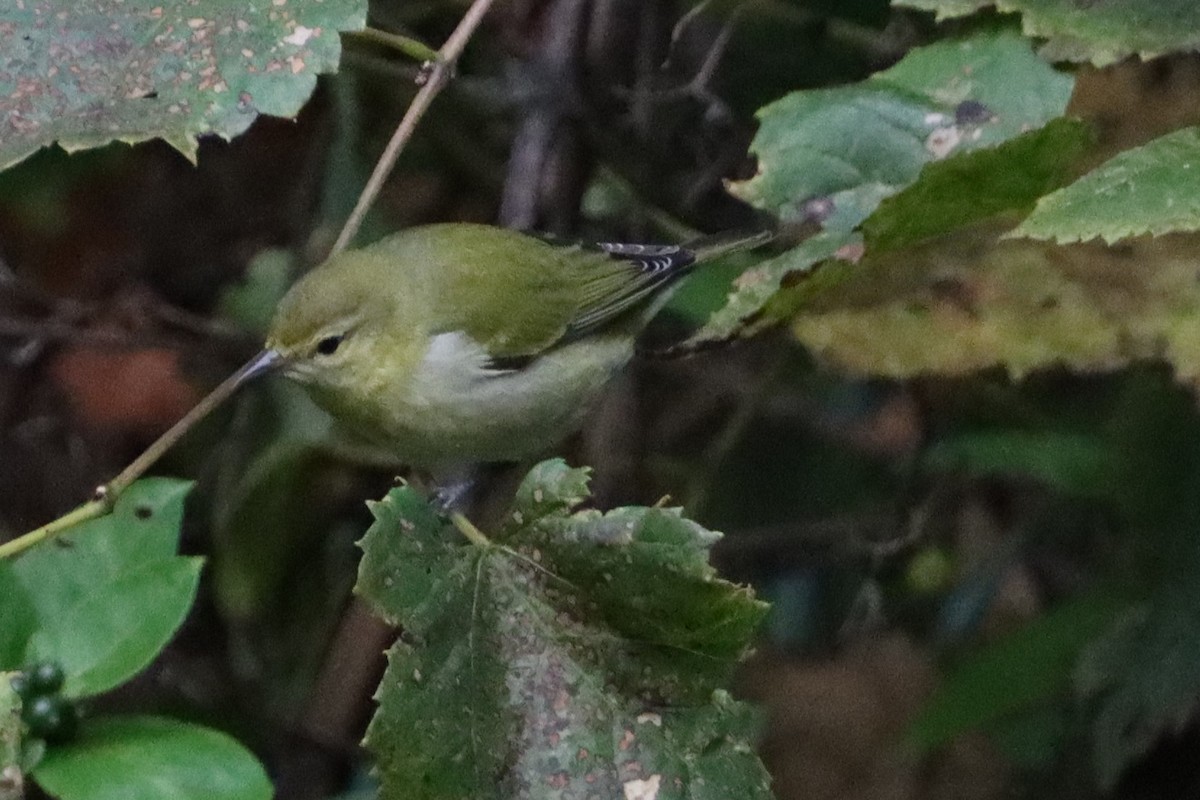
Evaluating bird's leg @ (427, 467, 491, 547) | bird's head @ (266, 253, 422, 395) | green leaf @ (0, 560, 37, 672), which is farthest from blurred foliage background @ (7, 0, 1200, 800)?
green leaf @ (0, 560, 37, 672)

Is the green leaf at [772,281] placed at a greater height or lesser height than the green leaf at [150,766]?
greater

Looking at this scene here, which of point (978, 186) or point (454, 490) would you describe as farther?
point (454, 490)

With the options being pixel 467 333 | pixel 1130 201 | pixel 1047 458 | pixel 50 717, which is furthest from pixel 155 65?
pixel 1047 458

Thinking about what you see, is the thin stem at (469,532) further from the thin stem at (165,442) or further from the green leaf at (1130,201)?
the green leaf at (1130,201)

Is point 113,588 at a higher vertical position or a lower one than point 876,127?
lower

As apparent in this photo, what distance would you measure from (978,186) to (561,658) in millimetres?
815

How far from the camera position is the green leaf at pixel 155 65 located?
1780mm

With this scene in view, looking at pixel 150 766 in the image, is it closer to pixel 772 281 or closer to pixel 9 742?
pixel 9 742

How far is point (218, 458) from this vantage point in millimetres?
3271

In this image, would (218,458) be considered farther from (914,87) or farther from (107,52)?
(914,87)

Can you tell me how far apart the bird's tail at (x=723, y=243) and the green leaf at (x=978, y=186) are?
81cm

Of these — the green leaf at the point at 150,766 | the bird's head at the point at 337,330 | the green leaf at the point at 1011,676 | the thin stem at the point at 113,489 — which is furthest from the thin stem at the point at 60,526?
the green leaf at the point at 1011,676

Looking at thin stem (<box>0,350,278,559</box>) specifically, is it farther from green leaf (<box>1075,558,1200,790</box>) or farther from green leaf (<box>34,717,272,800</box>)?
green leaf (<box>1075,558,1200,790</box>)

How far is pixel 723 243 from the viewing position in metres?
2.80
